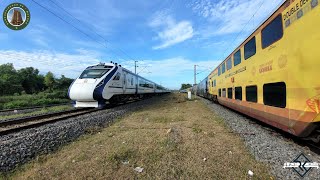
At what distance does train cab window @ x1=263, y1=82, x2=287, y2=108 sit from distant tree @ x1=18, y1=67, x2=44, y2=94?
68400 mm

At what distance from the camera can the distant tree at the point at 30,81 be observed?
6366 cm

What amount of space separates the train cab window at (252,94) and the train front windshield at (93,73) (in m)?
9.01

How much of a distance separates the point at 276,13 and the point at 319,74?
8.21ft

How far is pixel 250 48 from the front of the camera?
7742 millimetres

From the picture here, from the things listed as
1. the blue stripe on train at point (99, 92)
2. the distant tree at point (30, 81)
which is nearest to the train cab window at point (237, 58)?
the blue stripe on train at point (99, 92)

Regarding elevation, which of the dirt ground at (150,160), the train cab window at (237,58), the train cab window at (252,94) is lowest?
the dirt ground at (150,160)

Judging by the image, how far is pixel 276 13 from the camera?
5.64m

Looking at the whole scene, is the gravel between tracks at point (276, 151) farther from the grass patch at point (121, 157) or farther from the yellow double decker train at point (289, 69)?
the grass patch at point (121, 157)

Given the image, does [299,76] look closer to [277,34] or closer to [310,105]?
[310,105]

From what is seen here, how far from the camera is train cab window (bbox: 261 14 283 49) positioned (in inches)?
211

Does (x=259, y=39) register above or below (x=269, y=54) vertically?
above

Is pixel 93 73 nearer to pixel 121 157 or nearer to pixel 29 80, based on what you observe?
pixel 121 157

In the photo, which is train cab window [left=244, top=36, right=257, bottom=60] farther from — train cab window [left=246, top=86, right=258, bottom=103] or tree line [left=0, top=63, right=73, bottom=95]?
tree line [left=0, top=63, right=73, bottom=95]

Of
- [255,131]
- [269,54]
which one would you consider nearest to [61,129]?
[255,131]
